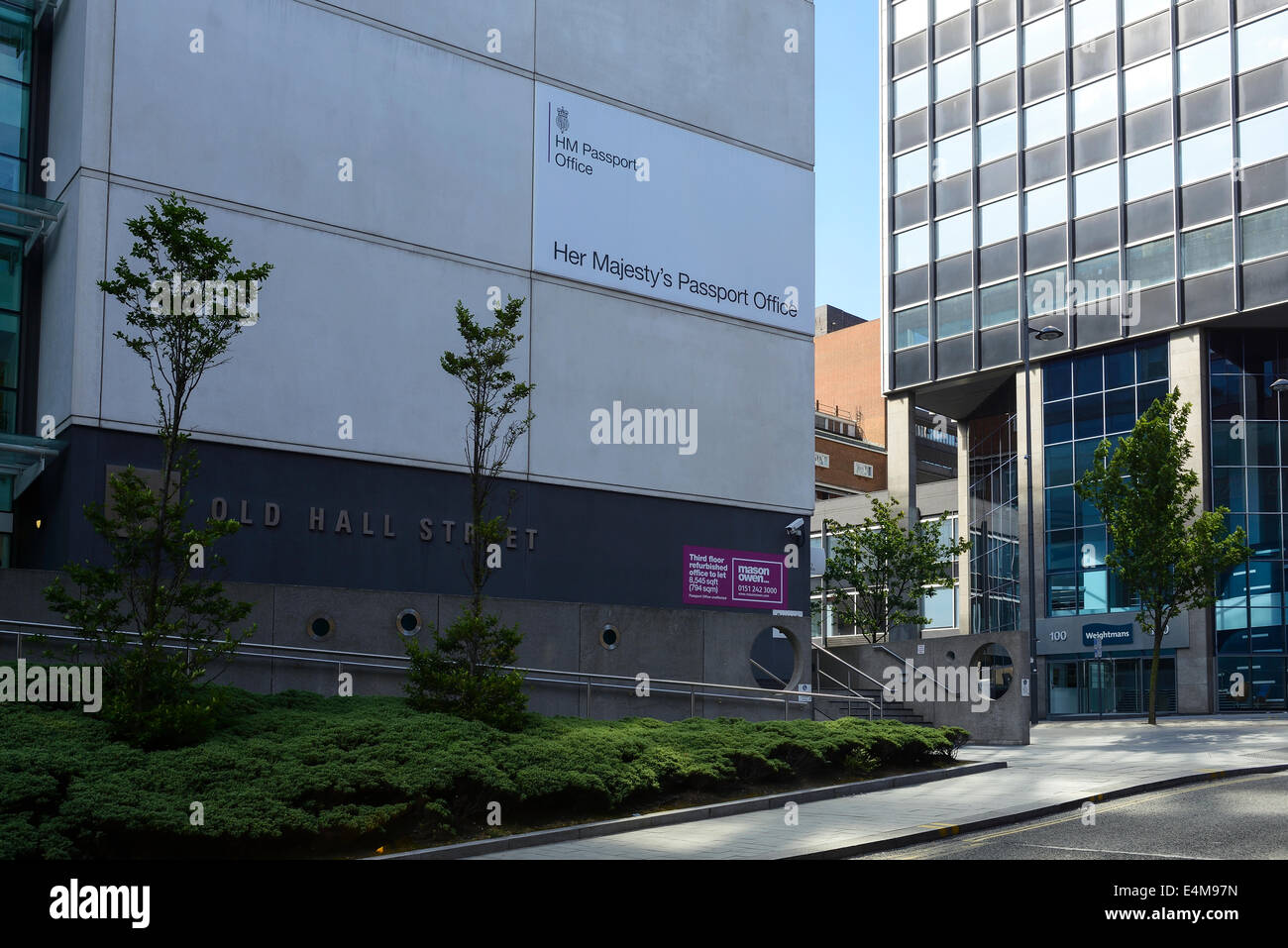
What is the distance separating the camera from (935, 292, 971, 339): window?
5772cm

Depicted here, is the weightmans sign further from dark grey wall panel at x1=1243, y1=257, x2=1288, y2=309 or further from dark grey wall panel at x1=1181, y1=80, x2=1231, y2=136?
dark grey wall panel at x1=1181, y1=80, x2=1231, y2=136

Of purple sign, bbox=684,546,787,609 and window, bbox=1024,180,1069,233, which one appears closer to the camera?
purple sign, bbox=684,546,787,609

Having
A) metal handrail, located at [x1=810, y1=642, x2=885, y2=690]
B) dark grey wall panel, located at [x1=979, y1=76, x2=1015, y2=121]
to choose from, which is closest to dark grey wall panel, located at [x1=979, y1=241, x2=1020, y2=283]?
dark grey wall panel, located at [x1=979, y1=76, x2=1015, y2=121]

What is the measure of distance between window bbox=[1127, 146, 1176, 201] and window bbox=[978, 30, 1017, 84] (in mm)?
8188

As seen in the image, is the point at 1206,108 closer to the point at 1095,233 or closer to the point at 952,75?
the point at 1095,233

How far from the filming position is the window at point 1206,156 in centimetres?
5000

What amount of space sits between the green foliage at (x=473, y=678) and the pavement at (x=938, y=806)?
3271 millimetres

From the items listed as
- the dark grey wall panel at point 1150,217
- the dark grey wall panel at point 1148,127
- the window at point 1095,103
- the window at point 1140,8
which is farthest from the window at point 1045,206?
the window at point 1140,8

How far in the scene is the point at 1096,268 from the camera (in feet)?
175

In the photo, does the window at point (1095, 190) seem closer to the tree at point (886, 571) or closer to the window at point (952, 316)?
the window at point (952, 316)

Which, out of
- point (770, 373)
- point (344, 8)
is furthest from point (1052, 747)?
point (344, 8)

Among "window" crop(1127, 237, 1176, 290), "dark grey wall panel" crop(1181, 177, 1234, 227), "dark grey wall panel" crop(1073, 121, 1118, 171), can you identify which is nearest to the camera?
"dark grey wall panel" crop(1181, 177, 1234, 227)

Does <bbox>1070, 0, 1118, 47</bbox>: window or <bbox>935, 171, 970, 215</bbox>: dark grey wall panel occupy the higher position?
<bbox>1070, 0, 1118, 47</bbox>: window

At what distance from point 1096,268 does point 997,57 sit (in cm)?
1181
